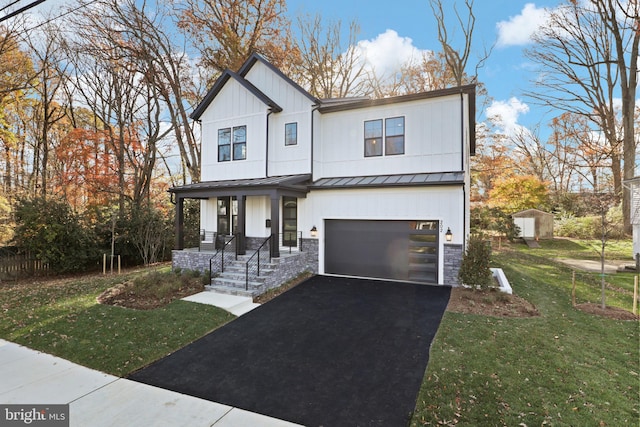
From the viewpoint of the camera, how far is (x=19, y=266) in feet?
41.1

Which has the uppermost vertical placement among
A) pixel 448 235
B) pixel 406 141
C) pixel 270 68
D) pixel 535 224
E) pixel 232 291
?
pixel 270 68

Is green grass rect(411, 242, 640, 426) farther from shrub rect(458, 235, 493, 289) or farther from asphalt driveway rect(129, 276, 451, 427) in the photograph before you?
shrub rect(458, 235, 493, 289)

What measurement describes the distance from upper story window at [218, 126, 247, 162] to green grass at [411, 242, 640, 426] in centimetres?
983

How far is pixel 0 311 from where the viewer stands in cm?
760

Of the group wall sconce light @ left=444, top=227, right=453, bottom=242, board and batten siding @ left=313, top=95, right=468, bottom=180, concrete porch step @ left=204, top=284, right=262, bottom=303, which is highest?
board and batten siding @ left=313, top=95, right=468, bottom=180

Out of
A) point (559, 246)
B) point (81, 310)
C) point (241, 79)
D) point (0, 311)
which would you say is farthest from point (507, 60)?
point (0, 311)

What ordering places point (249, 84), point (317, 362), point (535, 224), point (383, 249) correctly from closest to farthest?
point (317, 362) → point (383, 249) → point (249, 84) → point (535, 224)

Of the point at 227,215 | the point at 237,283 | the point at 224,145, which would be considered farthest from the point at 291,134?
the point at 237,283

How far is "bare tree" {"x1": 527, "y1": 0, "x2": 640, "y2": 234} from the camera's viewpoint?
62.1ft

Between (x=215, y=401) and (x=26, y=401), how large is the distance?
2511 millimetres

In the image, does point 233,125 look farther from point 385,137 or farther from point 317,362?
point 317,362

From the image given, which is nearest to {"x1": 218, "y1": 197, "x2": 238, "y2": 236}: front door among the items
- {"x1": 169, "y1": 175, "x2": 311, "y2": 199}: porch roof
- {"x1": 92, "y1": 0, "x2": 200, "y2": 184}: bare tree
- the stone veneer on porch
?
{"x1": 169, "y1": 175, "x2": 311, "y2": 199}: porch roof

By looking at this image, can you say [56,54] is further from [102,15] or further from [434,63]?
[434,63]

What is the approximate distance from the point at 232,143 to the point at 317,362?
10231 millimetres
